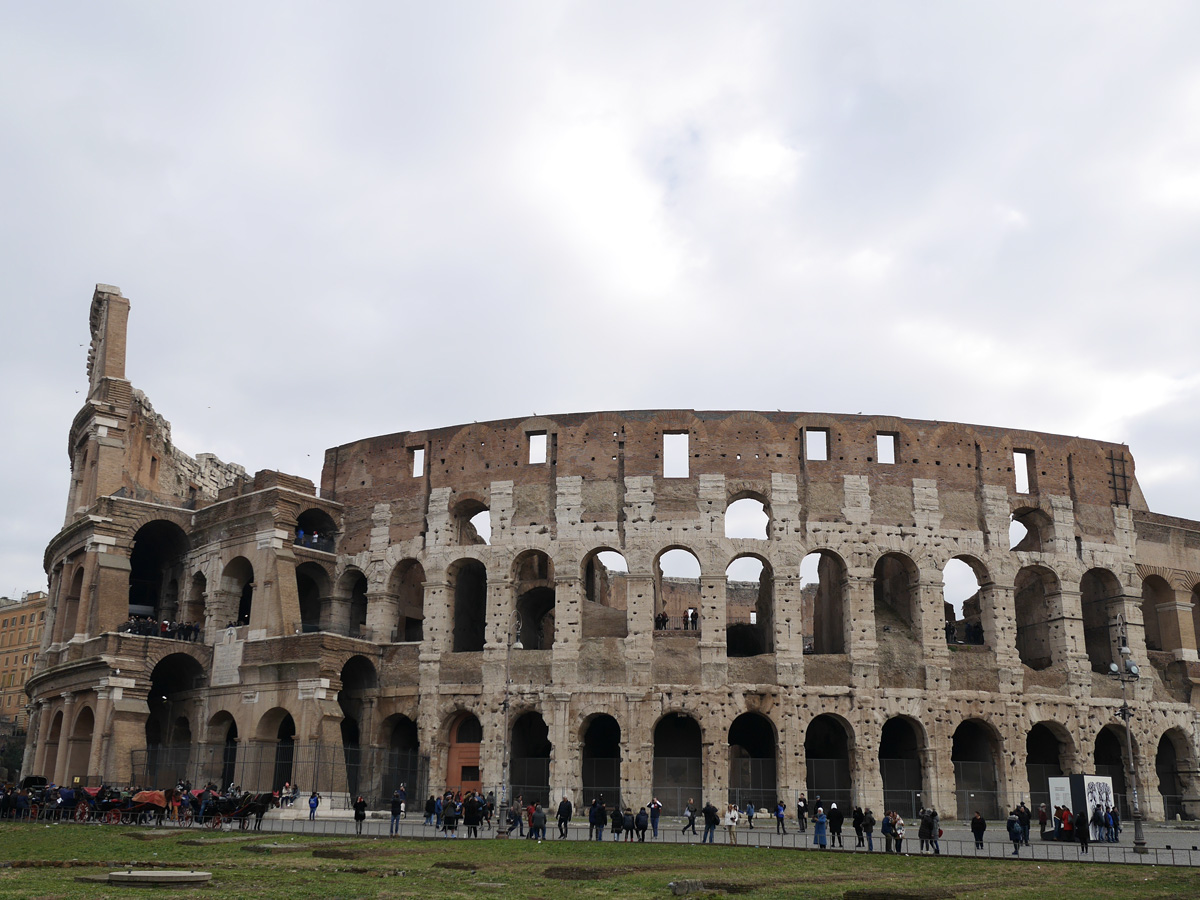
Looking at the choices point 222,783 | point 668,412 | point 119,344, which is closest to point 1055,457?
point 668,412

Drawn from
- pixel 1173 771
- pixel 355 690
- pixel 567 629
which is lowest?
pixel 1173 771

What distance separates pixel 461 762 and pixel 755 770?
9484mm

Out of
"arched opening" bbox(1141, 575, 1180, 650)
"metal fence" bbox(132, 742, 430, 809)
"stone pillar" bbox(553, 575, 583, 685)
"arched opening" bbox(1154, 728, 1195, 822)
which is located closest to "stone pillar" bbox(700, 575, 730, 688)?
"stone pillar" bbox(553, 575, 583, 685)

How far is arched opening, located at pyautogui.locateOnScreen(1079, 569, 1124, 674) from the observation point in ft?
124

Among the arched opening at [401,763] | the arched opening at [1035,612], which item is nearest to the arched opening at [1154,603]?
the arched opening at [1035,612]

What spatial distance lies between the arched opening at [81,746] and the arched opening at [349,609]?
27.3ft

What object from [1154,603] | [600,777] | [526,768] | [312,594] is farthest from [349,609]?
[1154,603]

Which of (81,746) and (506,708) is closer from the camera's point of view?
(506,708)

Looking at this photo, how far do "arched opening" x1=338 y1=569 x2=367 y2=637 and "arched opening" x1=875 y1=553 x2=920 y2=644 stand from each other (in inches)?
696

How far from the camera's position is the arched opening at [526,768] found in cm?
3519

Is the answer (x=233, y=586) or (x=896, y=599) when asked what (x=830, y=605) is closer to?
(x=896, y=599)

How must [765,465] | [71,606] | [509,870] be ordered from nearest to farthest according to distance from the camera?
[509,870] → [765,465] → [71,606]

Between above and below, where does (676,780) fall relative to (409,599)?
below

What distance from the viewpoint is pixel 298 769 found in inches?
1329
